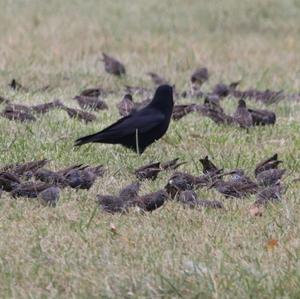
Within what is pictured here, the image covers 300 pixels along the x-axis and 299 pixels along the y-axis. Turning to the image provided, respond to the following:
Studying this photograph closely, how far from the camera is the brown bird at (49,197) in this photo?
5691 millimetres

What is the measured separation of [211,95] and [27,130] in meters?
2.65

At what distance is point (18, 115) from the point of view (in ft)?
26.2

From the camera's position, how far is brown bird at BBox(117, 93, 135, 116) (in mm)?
8742

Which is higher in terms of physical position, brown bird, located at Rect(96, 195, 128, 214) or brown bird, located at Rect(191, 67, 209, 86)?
brown bird, located at Rect(96, 195, 128, 214)

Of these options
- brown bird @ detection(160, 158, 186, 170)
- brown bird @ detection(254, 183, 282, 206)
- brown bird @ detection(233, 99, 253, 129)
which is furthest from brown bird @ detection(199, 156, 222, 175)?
brown bird @ detection(233, 99, 253, 129)

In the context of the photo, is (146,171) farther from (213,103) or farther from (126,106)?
(213,103)

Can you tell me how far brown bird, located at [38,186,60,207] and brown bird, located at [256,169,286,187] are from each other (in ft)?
4.43

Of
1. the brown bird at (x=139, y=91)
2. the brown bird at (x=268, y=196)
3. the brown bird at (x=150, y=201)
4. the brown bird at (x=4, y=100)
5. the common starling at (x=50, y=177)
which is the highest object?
the brown bird at (x=150, y=201)

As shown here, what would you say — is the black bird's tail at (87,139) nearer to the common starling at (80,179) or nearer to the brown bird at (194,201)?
the common starling at (80,179)

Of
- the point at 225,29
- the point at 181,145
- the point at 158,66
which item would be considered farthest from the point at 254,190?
the point at 225,29

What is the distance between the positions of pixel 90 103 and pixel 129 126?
144cm

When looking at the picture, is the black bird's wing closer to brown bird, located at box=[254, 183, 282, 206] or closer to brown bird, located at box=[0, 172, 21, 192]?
brown bird, located at box=[0, 172, 21, 192]

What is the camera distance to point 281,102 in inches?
386

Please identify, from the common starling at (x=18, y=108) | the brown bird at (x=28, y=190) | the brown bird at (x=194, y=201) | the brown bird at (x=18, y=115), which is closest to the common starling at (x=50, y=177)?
the brown bird at (x=28, y=190)
